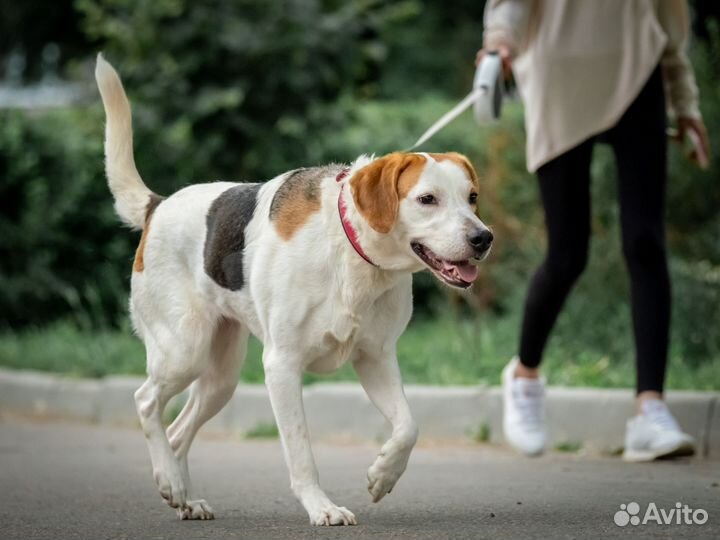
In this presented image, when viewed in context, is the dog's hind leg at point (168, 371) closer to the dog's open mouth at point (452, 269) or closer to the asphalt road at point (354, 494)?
the asphalt road at point (354, 494)

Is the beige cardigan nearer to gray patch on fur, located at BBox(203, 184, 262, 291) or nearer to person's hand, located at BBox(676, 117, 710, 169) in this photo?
person's hand, located at BBox(676, 117, 710, 169)

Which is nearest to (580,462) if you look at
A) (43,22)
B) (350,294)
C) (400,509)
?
(400,509)

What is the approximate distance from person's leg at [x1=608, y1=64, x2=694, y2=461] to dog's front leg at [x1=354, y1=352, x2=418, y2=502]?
156 cm

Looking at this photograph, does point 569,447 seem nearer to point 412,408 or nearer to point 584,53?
point 412,408

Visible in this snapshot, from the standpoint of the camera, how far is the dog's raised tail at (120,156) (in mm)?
5195

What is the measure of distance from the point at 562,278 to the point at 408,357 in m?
2.69

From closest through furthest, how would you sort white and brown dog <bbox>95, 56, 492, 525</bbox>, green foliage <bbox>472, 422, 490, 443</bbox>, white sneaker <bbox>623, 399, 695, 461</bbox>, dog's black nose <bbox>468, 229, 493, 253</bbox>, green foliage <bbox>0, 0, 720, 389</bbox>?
1. dog's black nose <bbox>468, 229, 493, 253</bbox>
2. white and brown dog <bbox>95, 56, 492, 525</bbox>
3. white sneaker <bbox>623, 399, 695, 461</bbox>
4. green foliage <bbox>472, 422, 490, 443</bbox>
5. green foliage <bbox>0, 0, 720, 389</bbox>

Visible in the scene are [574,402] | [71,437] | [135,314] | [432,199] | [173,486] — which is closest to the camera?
[432,199]

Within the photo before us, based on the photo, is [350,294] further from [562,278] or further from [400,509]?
[562,278]

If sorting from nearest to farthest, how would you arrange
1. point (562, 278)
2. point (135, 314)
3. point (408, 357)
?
point (135, 314), point (562, 278), point (408, 357)

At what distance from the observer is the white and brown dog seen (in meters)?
4.32

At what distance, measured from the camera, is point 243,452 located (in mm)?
6832

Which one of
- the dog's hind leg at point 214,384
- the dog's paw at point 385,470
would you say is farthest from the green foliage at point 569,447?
the dog's paw at point 385,470

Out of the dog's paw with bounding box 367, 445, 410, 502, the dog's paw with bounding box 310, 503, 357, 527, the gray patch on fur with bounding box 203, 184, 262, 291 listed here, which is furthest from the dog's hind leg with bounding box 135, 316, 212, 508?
the dog's paw with bounding box 367, 445, 410, 502
